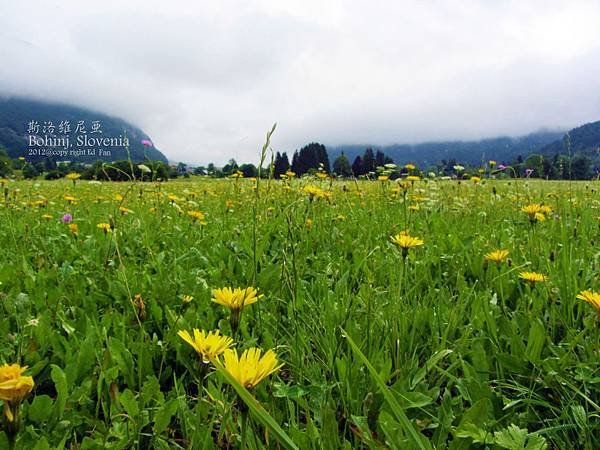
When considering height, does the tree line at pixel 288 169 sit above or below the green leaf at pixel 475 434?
above

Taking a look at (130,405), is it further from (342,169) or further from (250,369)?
(342,169)

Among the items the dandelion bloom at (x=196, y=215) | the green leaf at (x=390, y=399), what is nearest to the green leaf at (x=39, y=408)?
the green leaf at (x=390, y=399)

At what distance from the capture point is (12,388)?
0.48 metres

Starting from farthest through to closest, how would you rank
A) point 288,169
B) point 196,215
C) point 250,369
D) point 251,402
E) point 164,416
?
point 288,169
point 196,215
point 164,416
point 250,369
point 251,402

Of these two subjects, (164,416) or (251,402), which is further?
(164,416)

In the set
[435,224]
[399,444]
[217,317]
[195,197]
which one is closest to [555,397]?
[399,444]

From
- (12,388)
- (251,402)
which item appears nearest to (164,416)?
(12,388)

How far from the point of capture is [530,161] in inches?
192

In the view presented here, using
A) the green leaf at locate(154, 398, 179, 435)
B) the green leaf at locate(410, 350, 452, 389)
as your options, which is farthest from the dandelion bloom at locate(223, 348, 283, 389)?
the green leaf at locate(410, 350, 452, 389)

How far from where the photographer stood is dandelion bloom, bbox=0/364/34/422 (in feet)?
1.56

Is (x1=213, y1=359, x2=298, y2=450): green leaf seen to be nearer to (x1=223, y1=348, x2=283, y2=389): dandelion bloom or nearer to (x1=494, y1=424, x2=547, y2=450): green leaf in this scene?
(x1=223, y1=348, x2=283, y2=389): dandelion bloom

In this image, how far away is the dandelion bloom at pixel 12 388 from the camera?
1.56ft

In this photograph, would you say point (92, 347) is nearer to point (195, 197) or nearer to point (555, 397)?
point (555, 397)

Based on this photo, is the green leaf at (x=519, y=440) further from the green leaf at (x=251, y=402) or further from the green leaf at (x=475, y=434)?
the green leaf at (x=251, y=402)
